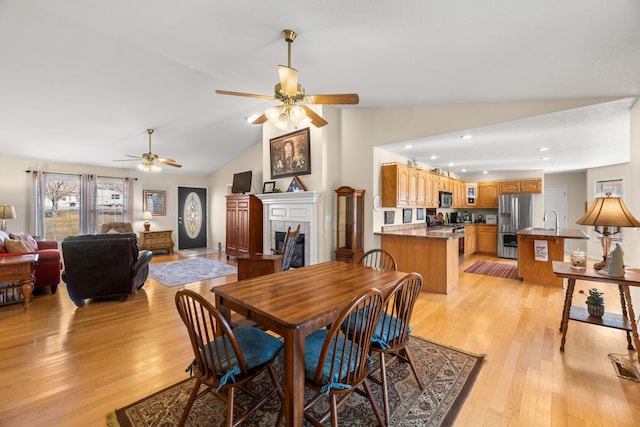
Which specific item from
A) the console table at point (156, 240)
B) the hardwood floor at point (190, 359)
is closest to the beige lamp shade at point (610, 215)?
the hardwood floor at point (190, 359)

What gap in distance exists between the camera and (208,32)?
2.46 meters

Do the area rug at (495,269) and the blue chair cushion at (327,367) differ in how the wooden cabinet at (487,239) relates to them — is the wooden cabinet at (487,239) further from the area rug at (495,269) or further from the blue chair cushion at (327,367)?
the blue chair cushion at (327,367)

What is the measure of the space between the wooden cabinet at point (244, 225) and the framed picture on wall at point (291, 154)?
1.11 meters

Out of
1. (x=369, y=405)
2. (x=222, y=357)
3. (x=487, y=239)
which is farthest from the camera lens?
(x=487, y=239)

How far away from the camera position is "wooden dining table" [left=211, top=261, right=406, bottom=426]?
1.32 meters

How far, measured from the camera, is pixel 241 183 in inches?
284

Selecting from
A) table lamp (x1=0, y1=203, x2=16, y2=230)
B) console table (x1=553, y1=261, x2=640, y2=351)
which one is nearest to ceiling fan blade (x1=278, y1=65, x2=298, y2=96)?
console table (x1=553, y1=261, x2=640, y2=351)

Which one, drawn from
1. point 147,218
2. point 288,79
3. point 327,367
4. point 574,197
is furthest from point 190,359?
point 574,197

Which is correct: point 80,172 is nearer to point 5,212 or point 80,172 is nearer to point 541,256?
point 5,212

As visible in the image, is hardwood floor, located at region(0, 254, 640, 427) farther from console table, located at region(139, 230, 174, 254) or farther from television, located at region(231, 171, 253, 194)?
television, located at region(231, 171, 253, 194)

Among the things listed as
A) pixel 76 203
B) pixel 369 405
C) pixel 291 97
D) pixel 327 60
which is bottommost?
pixel 369 405

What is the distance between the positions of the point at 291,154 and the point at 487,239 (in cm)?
568

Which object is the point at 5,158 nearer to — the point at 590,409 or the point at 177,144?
the point at 177,144

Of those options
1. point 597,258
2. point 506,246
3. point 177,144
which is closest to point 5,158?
point 177,144
